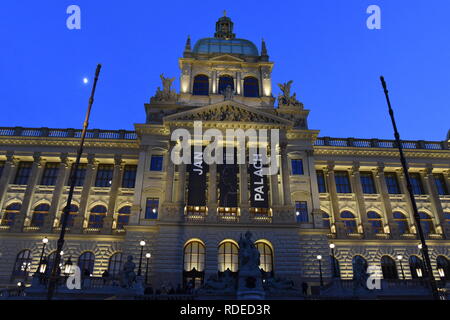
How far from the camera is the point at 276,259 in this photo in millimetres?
31844

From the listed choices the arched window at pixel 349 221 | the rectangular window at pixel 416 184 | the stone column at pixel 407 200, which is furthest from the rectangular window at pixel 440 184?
the arched window at pixel 349 221

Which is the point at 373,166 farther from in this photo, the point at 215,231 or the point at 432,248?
the point at 215,231

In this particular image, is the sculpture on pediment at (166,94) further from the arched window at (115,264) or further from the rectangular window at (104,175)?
the arched window at (115,264)

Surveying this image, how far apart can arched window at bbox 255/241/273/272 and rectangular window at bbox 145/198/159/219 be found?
37.1 feet

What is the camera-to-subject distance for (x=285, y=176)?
36.4m

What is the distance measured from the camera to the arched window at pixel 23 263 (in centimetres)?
3484

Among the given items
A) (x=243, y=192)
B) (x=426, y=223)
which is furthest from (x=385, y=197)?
(x=243, y=192)

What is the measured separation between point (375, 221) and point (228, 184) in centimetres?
1902

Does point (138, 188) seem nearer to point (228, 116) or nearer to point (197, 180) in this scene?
point (197, 180)

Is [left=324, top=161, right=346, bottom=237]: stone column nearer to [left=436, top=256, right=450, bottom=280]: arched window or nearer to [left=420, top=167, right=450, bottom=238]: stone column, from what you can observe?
[left=436, top=256, right=450, bottom=280]: arched window

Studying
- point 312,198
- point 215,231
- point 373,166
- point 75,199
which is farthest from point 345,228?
point 75,199

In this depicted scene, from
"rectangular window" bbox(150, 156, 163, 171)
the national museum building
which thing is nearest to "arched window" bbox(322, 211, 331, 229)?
the national museum building

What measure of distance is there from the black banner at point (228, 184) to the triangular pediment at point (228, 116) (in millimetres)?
5388

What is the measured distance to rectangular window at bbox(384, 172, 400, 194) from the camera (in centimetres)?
4293
